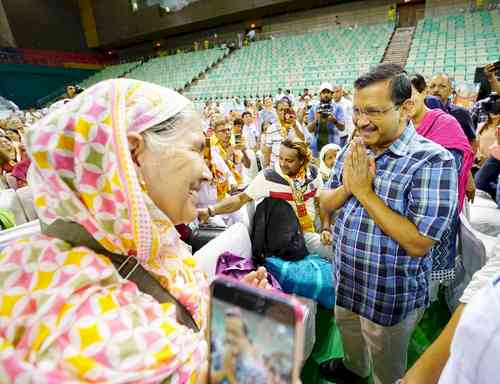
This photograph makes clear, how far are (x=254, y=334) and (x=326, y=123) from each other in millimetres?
3857

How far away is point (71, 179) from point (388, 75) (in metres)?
1.10

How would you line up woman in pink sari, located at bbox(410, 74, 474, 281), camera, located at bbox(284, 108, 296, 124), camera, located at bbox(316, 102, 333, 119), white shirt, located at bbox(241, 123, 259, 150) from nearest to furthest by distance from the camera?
1. woman in pink sari, located at bbox(410, 74, 474, 281)
2. camera, located at bbox(316, 102, 333, 119)
3. camera, located at bbox(284, 108, 296, 124)
4. white shirt, located at bbox(241, 123, 259, 150)

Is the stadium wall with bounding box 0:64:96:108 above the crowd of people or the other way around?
the other way around

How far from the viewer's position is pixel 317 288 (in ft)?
6.47

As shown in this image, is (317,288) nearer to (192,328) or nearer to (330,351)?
(330,351)

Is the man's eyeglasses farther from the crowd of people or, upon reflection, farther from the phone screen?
the phone screen

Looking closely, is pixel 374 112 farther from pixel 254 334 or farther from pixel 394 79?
pixel 254 334

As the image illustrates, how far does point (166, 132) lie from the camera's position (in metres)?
0.67

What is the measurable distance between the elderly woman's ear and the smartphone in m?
0.36

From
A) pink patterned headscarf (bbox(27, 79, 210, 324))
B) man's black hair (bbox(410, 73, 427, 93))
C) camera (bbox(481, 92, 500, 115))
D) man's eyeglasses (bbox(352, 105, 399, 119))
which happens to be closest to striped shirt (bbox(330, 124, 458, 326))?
man's eyeglasses (bbox(352, 105, 399, 119))

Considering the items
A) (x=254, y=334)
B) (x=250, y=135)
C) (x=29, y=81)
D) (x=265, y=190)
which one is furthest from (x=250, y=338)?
(x=29, y=81)

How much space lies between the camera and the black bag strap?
2.07ft

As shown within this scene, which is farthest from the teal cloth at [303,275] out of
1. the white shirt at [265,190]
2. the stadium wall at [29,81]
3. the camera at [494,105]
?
the stadium wall at [29,81]

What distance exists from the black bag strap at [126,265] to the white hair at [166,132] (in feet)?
0.80
